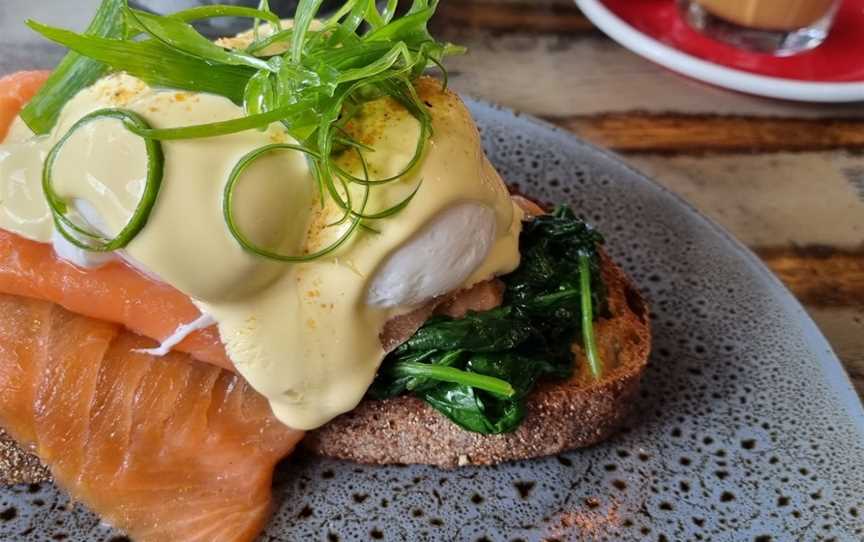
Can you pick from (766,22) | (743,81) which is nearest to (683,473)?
(743,81)

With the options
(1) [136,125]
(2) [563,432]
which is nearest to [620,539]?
(2) [563,432]

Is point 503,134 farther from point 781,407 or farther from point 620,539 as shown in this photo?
Answer: point 620,539

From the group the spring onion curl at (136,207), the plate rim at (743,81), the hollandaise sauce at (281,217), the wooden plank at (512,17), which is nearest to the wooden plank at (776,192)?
the plate rim at (743,81)

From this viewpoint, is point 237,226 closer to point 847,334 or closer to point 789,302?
point 789,302

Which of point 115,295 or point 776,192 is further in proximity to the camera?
point 776,192

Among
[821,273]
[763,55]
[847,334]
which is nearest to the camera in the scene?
[847,334]

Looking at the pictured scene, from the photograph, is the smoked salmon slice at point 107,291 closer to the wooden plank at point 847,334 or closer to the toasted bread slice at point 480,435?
the toasted bread slice at point 480,435

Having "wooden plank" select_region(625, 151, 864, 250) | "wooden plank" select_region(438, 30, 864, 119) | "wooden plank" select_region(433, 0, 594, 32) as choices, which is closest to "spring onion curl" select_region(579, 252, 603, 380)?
"wooden plank" select_region(625, 151, 864, 250)
